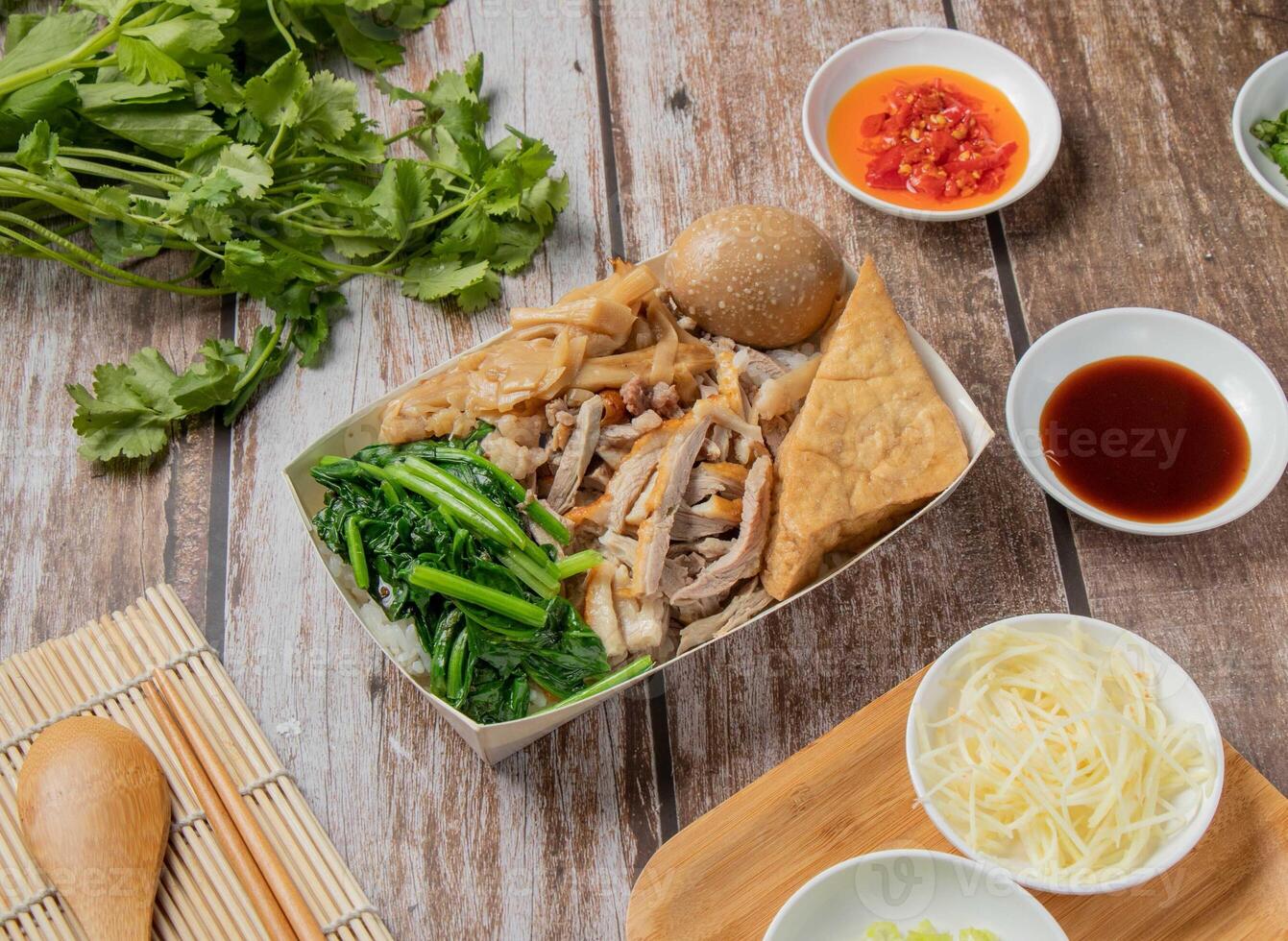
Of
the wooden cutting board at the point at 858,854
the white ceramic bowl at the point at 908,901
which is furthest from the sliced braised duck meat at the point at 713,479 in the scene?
the white ceramic bowl at the point at 908,901

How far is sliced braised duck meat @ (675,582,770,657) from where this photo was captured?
8.15ft

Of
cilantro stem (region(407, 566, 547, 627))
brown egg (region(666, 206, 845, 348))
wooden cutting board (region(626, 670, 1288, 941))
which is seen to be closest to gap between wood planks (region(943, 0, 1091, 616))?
wooden cutting board (region(626, 670, 1288, 941))

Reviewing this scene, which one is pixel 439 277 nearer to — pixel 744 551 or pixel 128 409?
pixel 128 409

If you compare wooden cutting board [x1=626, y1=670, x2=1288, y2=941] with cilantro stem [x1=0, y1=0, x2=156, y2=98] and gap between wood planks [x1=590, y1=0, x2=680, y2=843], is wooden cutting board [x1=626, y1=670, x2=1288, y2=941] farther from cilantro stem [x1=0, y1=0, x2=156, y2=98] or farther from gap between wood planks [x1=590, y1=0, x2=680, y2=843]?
cilantro stem [x1=0, y1=0, x2=156, y2=98]

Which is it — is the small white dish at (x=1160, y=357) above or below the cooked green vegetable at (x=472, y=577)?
below

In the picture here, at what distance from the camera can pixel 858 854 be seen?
238 centimetres

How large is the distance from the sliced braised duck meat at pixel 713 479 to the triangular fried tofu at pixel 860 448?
0.33 feet

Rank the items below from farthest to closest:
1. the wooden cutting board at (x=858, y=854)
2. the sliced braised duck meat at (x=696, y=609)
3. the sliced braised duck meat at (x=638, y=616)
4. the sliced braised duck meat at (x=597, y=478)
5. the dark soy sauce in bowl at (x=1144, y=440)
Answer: the dark soy sauce in bowl at (x=1144, y=440), the sliced braised duck meat at (x=597, y=478), the sliced braised duck meat at (x=696, y=609), the sliced braised duck meat at (x=638, y=616), the wooden cutting board at (x=858, y=854)

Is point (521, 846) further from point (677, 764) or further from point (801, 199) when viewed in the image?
point (801, 199)

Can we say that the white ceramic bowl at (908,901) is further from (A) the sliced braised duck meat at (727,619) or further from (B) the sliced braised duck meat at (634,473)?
(B) the sliced braised duck meat at (634,473)

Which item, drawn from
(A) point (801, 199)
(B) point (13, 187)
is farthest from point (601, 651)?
(B) point (13, 187)

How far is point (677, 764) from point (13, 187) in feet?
7.66

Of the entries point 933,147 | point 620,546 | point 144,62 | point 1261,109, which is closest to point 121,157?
point 144,62

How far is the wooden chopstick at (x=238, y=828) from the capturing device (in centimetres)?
242
